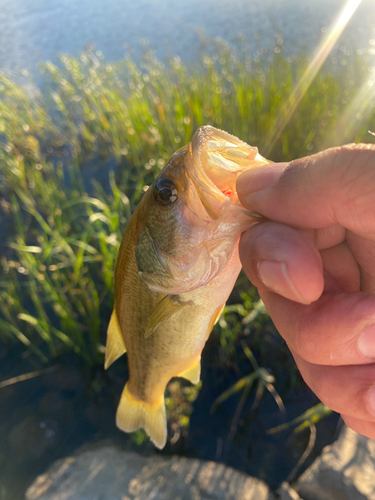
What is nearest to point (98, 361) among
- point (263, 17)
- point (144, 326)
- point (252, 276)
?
point (144, 326)

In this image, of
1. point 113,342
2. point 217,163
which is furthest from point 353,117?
point 113,342

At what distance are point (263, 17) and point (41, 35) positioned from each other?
23.5 feet

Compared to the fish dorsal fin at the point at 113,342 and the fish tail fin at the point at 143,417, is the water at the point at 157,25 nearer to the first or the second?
the fish dorsal fin at the point at 113,342

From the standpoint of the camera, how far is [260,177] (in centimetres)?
106

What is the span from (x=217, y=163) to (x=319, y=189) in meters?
0.43

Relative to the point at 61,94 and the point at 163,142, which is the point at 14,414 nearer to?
the point at 163,142

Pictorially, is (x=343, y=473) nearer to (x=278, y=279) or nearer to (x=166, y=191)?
(x=278, y=279)

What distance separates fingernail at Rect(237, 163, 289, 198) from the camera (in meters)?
1.05

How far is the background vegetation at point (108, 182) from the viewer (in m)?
2.64

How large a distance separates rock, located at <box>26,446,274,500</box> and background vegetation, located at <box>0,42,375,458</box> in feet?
0.96

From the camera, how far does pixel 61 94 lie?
661 centimetres

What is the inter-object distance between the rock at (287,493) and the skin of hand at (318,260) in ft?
4.20

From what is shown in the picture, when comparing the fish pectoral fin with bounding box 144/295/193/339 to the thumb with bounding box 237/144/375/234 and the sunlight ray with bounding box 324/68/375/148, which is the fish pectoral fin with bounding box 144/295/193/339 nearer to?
the thumb with bounding box 237/144/375/234

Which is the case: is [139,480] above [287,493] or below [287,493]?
below
